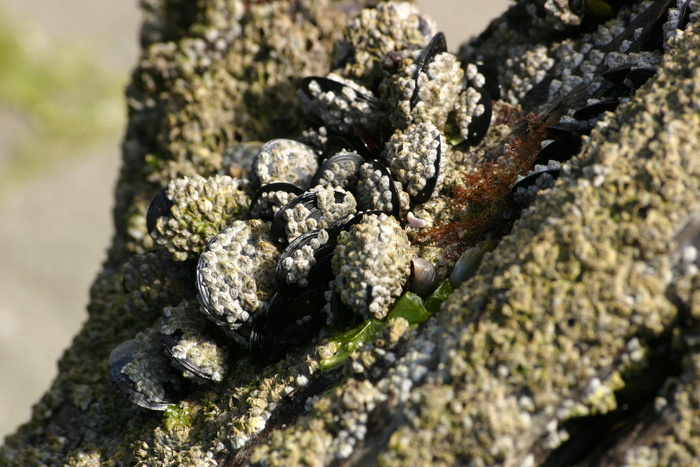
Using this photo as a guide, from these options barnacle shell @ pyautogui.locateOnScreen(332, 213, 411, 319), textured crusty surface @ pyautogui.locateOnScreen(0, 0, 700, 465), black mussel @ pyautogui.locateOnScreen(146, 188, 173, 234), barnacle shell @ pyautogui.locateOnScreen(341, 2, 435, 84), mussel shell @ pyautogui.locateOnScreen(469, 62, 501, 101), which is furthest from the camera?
barnacle shell @ pyautogui.locateOnScreen(341, 2, 435, 84)

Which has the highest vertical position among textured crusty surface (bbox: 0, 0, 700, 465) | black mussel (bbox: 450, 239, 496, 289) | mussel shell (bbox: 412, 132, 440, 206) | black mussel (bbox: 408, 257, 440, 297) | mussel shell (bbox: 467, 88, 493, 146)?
mussel shell (bbox: 467, 88, 493, 146)

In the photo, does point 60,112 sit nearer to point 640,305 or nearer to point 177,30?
point 177,30

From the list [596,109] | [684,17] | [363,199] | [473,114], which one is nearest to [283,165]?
[363,199]

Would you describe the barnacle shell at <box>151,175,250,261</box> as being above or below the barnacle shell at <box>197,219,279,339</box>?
above

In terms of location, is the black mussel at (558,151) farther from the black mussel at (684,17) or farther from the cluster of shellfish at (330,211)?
the black mussel at (684,17)

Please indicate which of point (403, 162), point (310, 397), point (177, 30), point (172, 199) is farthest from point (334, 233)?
point (177, 30)

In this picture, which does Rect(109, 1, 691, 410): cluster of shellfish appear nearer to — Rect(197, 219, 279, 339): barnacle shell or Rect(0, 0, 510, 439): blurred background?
Rect(197, 219, 279, 339): barnacle shell

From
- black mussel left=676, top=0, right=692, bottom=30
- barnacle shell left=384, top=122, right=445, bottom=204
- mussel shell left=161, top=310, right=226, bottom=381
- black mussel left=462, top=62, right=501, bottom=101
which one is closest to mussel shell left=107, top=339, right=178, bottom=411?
mussel shell left=161, top=310, right=226, bottom=381
